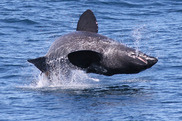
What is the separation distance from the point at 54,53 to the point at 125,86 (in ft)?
7.79

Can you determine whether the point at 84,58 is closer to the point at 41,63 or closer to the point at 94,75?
the point at 41,63

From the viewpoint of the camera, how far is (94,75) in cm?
1839

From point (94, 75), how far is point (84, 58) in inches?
141

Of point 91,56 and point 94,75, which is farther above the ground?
point 91,56

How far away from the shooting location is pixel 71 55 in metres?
14.5

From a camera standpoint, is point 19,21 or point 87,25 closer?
point 87,25

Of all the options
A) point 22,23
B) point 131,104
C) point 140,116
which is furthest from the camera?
point 22,23

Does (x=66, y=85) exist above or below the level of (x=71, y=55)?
below

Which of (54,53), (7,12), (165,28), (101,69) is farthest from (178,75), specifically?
(7,12)

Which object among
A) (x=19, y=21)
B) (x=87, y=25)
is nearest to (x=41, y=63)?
(x=87, y=25)

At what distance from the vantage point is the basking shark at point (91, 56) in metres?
14.9

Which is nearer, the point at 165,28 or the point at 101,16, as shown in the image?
the point at 165,28

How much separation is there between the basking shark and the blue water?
0.67 meters

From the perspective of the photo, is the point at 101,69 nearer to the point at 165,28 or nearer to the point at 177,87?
the point at 177,87
